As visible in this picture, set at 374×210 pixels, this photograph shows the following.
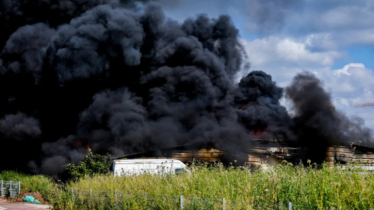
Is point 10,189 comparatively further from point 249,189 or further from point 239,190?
point 249,189

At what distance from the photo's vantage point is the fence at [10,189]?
84.1 feet

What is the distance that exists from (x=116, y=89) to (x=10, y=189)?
542 inches

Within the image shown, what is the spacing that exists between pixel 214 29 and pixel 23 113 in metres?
18.8

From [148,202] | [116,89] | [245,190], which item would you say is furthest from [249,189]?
[116,89]

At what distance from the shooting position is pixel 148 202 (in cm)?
1338

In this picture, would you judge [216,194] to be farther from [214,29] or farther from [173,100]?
[214,29]

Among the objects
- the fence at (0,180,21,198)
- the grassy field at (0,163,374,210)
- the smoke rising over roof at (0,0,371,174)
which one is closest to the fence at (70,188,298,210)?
the grassy field at (0,163,374,210)

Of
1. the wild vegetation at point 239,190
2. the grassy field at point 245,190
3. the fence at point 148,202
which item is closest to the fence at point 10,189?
the fence at point 148,202

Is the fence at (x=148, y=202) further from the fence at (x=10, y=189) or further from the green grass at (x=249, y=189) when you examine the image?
the fence at (x=10, y=189)

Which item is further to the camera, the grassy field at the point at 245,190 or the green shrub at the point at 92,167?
the green shrub at the point at 92,167

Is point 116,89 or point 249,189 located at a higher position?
point 116,89

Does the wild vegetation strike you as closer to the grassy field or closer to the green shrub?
the grassy field

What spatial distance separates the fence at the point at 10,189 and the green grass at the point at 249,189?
35.6ft

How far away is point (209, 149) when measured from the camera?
28703 mm
